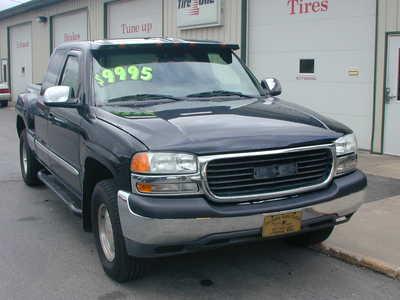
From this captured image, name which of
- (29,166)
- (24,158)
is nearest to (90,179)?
(29,166)

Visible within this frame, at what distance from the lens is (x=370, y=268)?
15.5 ft

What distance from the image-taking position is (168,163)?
3727 mm

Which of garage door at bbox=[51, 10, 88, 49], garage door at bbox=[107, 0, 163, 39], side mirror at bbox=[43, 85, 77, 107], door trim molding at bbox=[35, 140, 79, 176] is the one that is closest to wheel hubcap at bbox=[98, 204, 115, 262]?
door trim molding at bbox=[35, 140, 79, 176]

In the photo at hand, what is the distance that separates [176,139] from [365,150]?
746 cm

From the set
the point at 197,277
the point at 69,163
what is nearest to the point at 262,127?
the point at 197,277

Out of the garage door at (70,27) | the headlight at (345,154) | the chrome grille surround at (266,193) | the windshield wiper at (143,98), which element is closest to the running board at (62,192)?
the windshield wiper at (143,98)

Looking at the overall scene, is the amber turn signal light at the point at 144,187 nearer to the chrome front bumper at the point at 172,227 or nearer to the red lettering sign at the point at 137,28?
the chrome front bumper at the point at 172,227

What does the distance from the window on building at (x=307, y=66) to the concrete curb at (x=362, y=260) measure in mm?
7048

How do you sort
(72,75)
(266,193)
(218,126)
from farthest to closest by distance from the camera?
(72,75) → (218,126) → (266,193)

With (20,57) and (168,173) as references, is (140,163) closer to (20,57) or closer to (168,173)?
(168,173)

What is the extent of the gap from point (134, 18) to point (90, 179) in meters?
13.9

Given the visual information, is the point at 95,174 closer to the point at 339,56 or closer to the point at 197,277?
the point at 197,277

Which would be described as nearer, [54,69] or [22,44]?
[54,69]

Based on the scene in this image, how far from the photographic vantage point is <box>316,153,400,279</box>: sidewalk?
4777 mm
